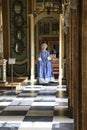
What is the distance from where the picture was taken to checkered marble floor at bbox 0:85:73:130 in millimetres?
7586

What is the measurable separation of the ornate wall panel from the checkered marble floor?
5.15m

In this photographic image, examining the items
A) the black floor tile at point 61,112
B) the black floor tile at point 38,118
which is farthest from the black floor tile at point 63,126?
the black floor tile at point 61,112

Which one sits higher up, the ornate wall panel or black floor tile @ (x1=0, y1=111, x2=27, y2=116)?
the ornate wall panel

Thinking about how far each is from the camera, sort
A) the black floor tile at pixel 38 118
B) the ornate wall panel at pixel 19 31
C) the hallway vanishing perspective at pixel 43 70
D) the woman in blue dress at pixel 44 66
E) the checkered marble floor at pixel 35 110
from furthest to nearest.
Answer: the ornate wall panel at pixel 19 31
the woman in blue dress at pixel 44 66
the black floor tile at pixel 38 118
the checkered marble floor at pixel 35 110
the hallway vanishing perspective at pixel 43 70

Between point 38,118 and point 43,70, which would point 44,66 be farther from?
point 38,118

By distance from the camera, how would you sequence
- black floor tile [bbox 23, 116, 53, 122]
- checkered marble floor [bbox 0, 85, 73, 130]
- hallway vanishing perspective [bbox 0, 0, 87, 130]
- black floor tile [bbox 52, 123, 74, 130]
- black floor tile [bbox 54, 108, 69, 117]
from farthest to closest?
black floor tile [bbox 54, 108, 69, 117] < black floor tile [bbox 23, 116, 53, 122] < checkered marble floor [bbox 0, 85, 73, 130] < black floor tile [bbox 52, 123, 74, 130] < hallway vanishing perspective [bbox 0, 0, 87, 130]

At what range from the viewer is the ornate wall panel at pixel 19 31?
61.6 ft

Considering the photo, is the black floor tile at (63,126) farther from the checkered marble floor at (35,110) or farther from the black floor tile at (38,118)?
the black floor tile at (38,118)

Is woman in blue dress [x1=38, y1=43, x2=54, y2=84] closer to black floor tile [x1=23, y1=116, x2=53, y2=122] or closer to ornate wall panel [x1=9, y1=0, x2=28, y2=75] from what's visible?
ornate wall panel [x1=9, y1=0, x2=28, y2=75]

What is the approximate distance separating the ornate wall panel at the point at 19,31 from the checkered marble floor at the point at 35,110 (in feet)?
16.9

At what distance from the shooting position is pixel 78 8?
4.80m

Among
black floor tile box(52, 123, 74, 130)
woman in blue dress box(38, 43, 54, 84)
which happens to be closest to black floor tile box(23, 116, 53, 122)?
black floor tile box(52, 123, 74, 130)

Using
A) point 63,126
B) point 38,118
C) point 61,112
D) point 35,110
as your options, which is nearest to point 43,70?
point 35,110

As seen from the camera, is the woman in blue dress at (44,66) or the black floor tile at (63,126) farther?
the woman in blue dress at (44,66)
